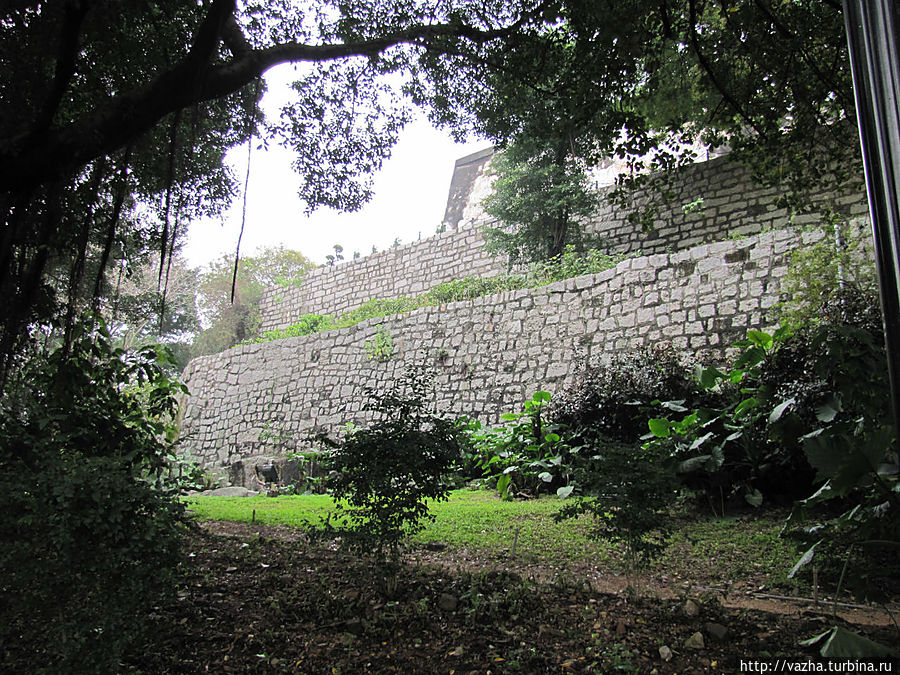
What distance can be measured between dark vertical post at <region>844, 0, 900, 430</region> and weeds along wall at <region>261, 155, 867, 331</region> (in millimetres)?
3997

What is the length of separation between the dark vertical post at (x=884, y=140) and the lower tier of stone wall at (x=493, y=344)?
4721mm

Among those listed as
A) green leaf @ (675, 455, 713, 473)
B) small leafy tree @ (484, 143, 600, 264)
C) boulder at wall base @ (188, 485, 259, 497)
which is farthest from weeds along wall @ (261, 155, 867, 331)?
boulder at wall base @ (188, 485, 259, 497)

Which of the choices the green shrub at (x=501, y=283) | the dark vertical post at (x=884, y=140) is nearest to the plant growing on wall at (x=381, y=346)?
the green shrub at (x=501, y=283)

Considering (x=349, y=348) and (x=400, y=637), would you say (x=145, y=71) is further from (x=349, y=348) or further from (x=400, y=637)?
(x=349, y=348)

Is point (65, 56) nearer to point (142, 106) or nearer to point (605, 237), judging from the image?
point (142, 106)

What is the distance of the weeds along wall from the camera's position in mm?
9531

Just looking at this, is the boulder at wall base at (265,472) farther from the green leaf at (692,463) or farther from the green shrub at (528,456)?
the green leaf at (692,463)

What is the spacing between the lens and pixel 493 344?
9516 mm

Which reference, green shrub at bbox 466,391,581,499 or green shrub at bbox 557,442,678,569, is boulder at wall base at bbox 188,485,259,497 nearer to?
green shrub at bbox 466,391,581,499

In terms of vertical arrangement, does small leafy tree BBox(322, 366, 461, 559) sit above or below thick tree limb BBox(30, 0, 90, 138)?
below

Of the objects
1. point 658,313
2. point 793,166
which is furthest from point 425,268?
point 793,166

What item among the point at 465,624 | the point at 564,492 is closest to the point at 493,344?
the point at 564,492

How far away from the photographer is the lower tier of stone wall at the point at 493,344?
7250mm

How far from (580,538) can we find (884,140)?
3.96m
